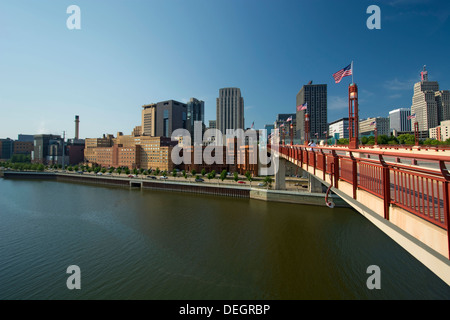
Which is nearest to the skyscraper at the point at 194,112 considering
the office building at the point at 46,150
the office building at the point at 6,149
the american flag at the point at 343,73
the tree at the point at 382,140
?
the office building at the point at 46,150

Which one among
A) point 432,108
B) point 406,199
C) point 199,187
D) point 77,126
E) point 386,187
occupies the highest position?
point 432,108

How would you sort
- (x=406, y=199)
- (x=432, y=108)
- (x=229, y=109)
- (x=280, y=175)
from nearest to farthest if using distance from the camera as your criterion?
(x=406, y=199) → (x=280, y=175) → (x=432, y=108) → (x=229, y=109)

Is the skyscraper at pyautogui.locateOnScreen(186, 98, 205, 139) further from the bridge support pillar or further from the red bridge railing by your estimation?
the red bridge railing

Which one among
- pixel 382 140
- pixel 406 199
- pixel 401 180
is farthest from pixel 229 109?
pixel 406 199

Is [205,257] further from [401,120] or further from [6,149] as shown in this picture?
[401,120]

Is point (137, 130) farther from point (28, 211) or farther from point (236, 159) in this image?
point (28, 211)

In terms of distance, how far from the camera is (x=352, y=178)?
5.24m

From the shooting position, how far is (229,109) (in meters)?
143

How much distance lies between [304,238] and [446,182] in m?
16.3

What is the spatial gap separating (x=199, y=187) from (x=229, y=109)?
113m

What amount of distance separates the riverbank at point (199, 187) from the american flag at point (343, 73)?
1733 cm

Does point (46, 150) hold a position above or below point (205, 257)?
above

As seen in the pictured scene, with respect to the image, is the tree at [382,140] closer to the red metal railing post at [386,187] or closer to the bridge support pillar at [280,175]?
the bridge support pillar at [280,175]

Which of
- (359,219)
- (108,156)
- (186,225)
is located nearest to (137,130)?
(108,156)
